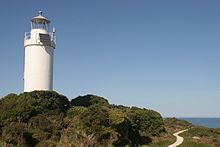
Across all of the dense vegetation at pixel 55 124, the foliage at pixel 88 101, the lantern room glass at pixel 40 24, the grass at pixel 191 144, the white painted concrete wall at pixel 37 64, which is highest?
the lantern room glass at pixel 40 24

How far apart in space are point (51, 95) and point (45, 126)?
4.26 m

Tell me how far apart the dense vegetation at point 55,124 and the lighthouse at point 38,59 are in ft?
10.1

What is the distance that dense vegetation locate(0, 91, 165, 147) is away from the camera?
A: 19922 millimetres

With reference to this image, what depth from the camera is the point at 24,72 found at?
96.3ft

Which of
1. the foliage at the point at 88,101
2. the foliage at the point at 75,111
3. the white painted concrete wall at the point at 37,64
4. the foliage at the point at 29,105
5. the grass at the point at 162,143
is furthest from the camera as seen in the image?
the foliage at the point at 88,101

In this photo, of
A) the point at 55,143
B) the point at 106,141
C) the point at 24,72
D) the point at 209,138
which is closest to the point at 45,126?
the point at 55,143

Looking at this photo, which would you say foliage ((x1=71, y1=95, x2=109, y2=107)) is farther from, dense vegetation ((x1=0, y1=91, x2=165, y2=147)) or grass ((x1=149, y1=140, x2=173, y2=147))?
grass ((x1=149, y1=140, x2=173, y2=147))

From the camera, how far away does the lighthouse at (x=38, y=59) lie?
93.0 feet

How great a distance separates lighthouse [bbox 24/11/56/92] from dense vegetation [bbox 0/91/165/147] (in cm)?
308

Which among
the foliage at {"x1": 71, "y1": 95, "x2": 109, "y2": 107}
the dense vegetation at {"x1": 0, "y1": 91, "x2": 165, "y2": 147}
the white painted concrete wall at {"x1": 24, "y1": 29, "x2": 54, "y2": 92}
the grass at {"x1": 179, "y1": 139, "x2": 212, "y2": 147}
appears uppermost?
the white painted concrete wall at {"x1": 24, "y1": 29, "x2": 54, "y2": 92}

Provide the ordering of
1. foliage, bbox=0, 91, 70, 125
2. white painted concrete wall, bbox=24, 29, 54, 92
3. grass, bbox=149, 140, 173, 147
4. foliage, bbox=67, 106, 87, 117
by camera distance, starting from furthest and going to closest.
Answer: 1. white painted concrete wall, bbox=24, 29, 54, 92
2. grass, bbox=149, 140, 173, 147
3. foliage, bbox=67, 106, 87, 117
4. foliage, bbox=0, 91, 70, 125

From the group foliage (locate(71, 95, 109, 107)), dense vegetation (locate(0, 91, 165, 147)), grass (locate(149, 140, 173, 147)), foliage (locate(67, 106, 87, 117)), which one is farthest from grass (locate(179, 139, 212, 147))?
foliage (locate(71, 95, 109, 107))

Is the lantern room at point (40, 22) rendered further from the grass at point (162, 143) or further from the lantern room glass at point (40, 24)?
the grass at point (162, 143)

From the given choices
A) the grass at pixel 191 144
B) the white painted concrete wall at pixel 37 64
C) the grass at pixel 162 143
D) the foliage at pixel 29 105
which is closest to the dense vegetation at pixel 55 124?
the foliage at pixel 29 105
